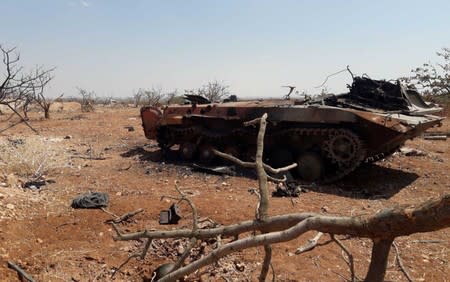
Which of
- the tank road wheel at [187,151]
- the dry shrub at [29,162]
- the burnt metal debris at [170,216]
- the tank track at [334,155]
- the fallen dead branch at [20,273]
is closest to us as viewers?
the fallen dead branch at [20,273]

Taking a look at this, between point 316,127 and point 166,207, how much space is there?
11.0 ft

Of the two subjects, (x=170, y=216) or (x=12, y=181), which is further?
(x=12, y=181)

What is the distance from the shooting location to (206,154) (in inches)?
377

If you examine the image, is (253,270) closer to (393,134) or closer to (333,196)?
(333,196)

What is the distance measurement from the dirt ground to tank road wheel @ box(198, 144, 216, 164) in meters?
0.62

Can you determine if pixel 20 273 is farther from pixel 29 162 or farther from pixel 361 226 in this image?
pixel 29 162

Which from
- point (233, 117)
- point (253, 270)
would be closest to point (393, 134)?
point (233, 117)

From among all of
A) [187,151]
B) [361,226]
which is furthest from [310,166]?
[361,226]

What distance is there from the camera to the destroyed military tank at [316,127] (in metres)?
7.51

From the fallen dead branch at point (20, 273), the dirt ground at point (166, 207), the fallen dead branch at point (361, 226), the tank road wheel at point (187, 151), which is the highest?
the fallen dead branch at point (361, 226)

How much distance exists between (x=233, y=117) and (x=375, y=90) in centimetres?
288

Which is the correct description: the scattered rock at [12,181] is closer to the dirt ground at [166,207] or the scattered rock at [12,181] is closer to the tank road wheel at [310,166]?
the dirt ground at [166,207]

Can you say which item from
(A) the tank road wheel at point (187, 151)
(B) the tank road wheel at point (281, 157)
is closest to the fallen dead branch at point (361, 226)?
(B) the tank road wheel at point (281, 157)

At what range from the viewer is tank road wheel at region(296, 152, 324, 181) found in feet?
26.3
